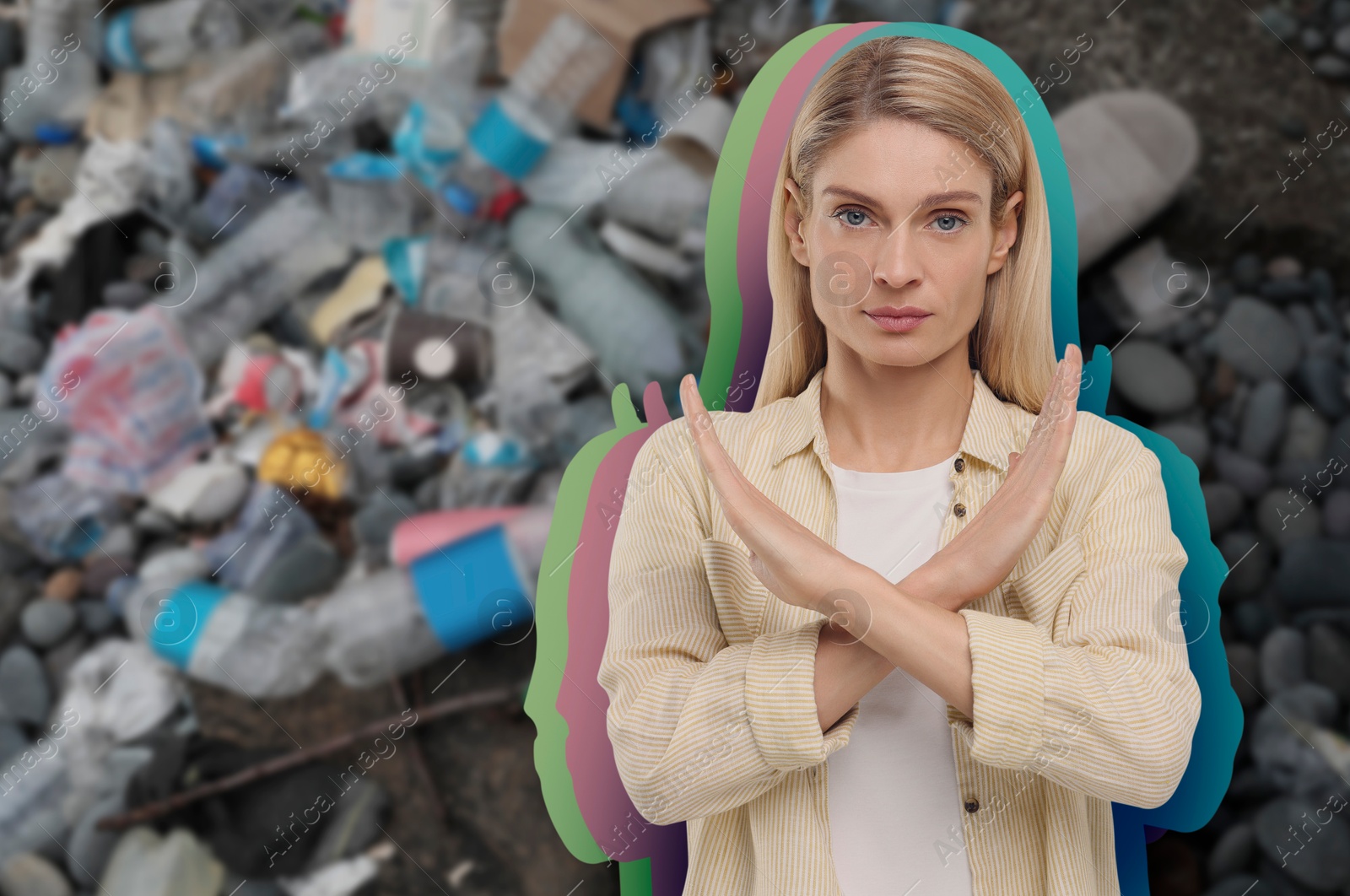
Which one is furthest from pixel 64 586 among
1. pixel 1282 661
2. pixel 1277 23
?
pixel 1277 23

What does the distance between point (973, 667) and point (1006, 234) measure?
0.43 meters

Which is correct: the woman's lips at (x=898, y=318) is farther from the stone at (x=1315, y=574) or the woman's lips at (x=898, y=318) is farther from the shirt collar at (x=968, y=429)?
the stone at (x=1315, y=574)

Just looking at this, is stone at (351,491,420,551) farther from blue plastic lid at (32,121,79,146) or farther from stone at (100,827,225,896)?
blue plastic lid at (32,121,79,146)

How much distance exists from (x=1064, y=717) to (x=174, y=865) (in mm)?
2042

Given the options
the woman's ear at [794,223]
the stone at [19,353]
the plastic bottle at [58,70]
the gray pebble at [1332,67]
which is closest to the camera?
the woman's ear at [794,223]

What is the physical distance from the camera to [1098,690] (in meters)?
0.84

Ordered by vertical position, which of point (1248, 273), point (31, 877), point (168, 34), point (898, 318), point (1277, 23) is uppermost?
point (168, 34)

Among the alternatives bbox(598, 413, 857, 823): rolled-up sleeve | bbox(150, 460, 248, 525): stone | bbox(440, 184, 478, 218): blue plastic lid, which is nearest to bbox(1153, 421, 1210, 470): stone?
bbox(598, 413, 857, 823): rolled-up sleeve

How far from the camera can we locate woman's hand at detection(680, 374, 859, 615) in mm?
840

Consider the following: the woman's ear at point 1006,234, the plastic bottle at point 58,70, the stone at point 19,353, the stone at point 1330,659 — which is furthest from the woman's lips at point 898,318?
the plastic bottle at point 58,70

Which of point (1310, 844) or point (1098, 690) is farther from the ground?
point (1098, 690)

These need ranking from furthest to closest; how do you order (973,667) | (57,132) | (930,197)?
(57,132) < (930,197) < (973,667)

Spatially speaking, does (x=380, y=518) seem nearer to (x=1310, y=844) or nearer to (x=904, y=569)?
(x=904, y=569)

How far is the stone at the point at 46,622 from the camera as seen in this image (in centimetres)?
241
